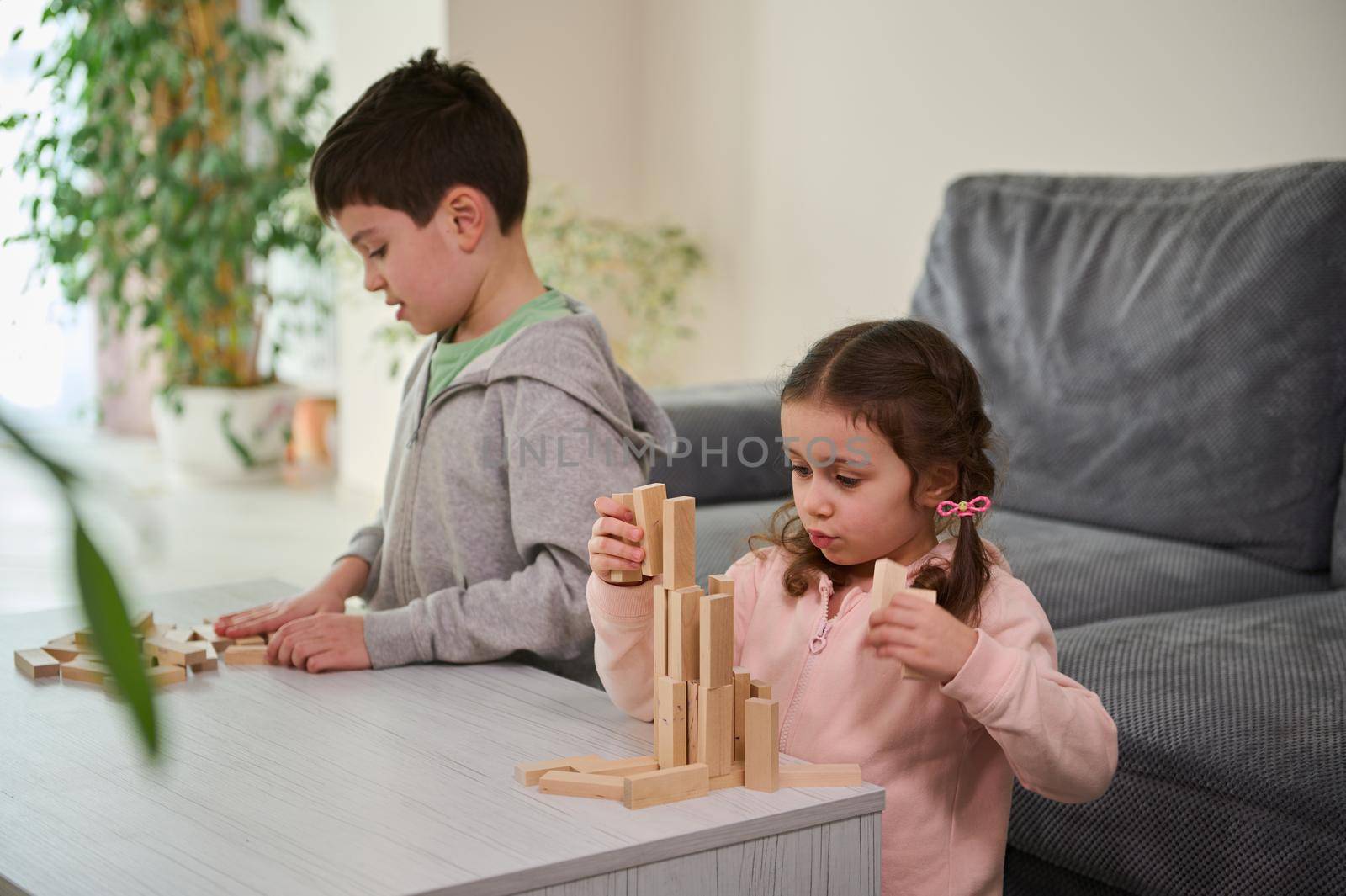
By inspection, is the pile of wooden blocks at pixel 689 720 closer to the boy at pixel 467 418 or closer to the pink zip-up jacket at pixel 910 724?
the pink zip-up jacket at pixel 910 724

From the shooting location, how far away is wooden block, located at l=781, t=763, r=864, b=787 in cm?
83

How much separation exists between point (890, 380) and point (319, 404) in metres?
4.44

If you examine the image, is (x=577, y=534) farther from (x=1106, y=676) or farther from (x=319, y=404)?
(x=319, y=404)

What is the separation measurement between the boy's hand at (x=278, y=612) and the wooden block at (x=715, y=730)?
55 cm

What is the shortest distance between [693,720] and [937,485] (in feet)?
1.00

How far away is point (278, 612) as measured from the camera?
1263 millimetres

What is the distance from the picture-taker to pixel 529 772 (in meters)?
0.83

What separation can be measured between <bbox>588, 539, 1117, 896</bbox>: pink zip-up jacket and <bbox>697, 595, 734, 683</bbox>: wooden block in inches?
4.7

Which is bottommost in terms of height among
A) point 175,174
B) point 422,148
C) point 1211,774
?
point 1211,774

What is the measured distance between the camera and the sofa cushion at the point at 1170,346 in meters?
1.86

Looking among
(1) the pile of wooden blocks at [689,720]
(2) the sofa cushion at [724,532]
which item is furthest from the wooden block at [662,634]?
(2) the sofa cushion at [724,532]

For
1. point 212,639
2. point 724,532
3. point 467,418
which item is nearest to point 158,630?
point 212,639

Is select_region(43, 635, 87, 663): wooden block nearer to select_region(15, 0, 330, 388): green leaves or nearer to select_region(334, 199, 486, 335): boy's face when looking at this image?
select_region(334, 199, 486, 335): boy's face

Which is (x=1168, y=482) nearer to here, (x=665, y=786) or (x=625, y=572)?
(x=625, y=572)
